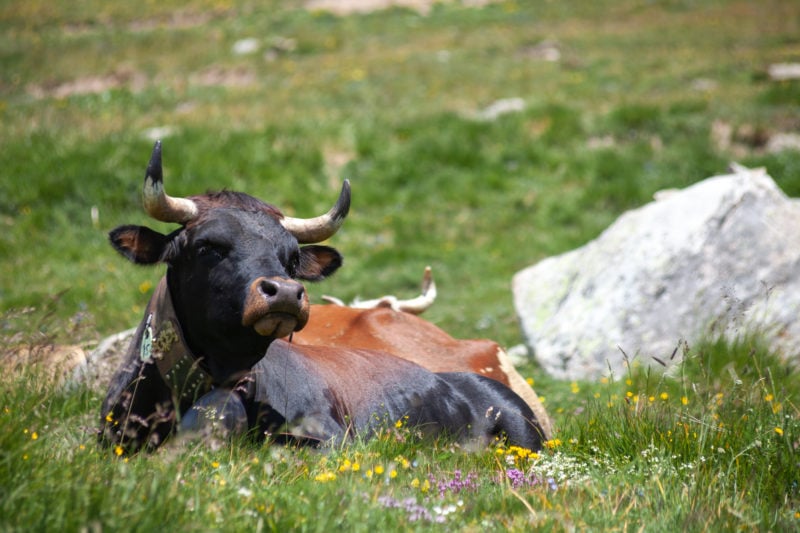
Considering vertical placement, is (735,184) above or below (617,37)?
above

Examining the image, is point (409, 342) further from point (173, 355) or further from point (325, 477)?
point (325, 477)

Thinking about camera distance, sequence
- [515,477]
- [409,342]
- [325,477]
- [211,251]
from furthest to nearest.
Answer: [409,342] → [211,251] → [515,477] → [325,477]

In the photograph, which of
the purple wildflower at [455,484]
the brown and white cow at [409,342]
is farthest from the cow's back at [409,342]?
the purple wildflower at [455,484]

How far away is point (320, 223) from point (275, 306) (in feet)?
3.93

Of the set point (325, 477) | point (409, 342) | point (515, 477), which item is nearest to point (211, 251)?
point (325, 477)

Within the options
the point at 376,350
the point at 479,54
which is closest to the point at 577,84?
the point at 479,54

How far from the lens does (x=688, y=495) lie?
412 cm

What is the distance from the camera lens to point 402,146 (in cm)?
1662

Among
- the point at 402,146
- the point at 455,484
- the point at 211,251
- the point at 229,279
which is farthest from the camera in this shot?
the point at 402,146

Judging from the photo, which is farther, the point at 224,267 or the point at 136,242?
the point at 136,242

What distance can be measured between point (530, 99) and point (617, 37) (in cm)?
1096

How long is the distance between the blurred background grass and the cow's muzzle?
19.4ft

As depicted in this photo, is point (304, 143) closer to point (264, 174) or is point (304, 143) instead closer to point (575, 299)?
point (264, 174)

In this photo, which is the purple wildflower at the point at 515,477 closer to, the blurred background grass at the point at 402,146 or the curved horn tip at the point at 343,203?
the curved horn tip at the point at 343,203
